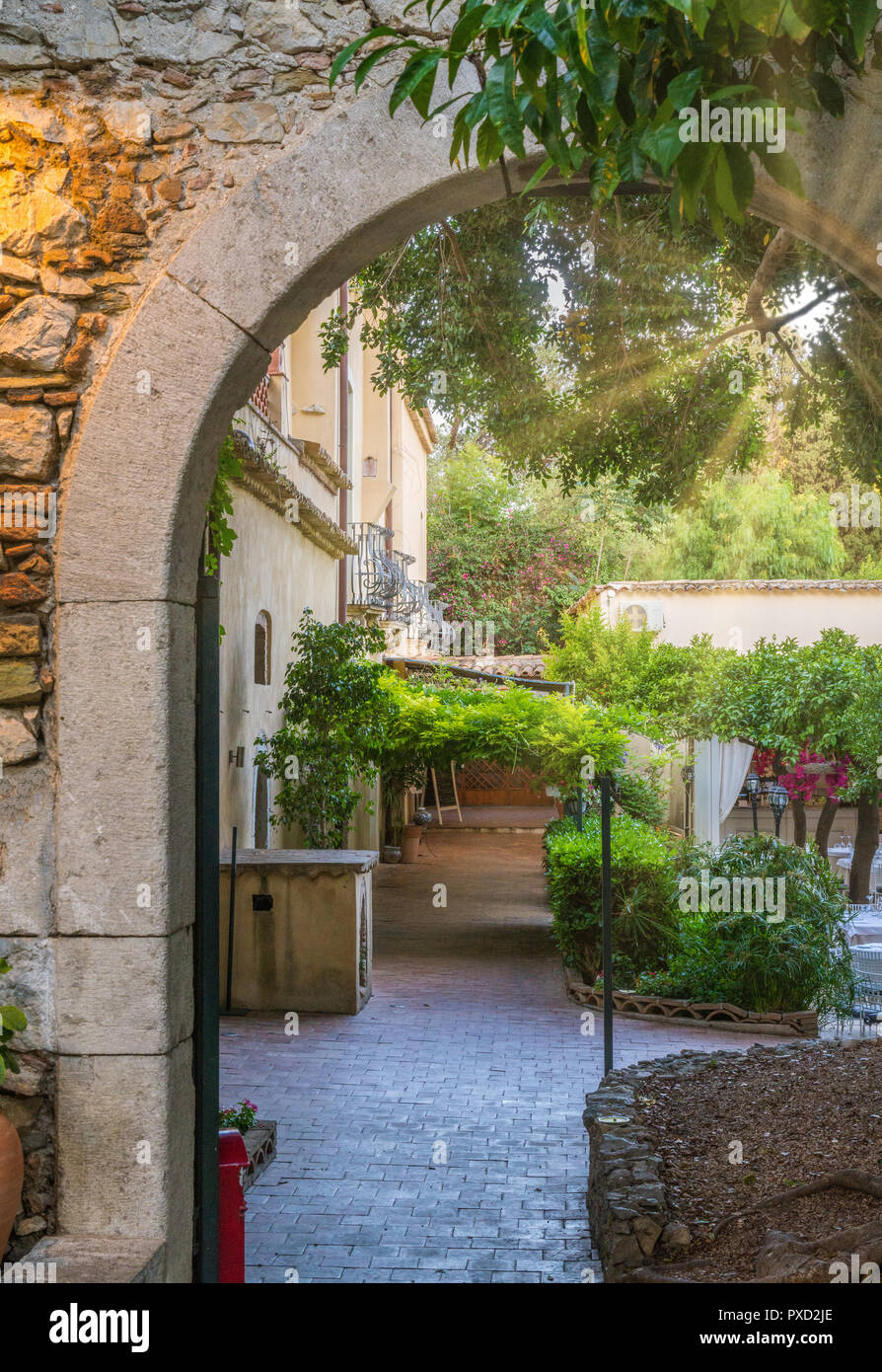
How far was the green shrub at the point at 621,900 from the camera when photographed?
9.30 m

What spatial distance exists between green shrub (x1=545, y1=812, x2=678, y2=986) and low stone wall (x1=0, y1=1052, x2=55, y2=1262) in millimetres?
6422

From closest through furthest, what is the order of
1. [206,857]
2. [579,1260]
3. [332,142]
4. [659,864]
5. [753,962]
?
[332,142] → [206,857] → [579,1260] → [753,962] → [659,864]

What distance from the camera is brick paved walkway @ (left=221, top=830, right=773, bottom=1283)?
15.2 feet

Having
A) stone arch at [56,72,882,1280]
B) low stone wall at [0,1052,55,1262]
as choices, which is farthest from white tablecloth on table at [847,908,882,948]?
low stone wall at [0,1052,55,1262]

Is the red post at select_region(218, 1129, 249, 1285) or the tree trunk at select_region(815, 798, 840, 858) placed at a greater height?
the tree trunk at select_region(815, 798, 840, 858)

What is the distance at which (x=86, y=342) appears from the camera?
11.3 feet

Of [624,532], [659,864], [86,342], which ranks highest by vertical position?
[624,532]

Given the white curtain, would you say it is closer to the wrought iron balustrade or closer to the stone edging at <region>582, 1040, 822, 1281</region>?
the wrought iron balustrade

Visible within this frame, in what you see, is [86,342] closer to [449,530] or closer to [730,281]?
[730,281]

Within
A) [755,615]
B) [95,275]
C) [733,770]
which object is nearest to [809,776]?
[733,770]

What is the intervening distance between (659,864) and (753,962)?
4.14ft

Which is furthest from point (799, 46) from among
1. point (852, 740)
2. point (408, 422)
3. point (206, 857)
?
point (408, 422)

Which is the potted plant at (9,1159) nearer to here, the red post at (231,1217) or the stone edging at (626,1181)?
the red post at (231,1217)

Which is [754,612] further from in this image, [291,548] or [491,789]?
[291,548]
